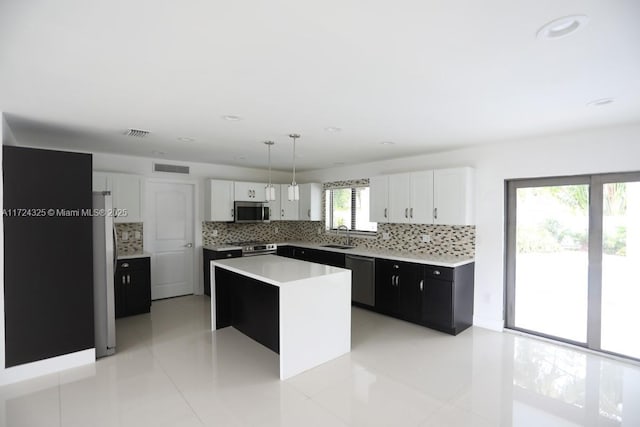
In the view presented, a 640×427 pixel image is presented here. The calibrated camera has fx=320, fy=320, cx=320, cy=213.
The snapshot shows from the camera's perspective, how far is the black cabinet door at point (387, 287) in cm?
460

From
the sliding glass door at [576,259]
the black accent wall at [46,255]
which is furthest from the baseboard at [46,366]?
the sliding glass door at [576,259]

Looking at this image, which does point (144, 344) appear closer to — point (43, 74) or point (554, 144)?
point (43, 74)

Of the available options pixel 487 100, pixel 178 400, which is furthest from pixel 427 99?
pixel 178 400

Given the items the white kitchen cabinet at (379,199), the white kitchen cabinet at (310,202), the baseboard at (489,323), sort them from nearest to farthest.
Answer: the baseboard at (489,323), the white kitchen cabinet at (379,199), the white kitchen cabinet at (310,202)

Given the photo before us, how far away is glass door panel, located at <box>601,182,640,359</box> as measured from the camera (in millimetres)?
3336

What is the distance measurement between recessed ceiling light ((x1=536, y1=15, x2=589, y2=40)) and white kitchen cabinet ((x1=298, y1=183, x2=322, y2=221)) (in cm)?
500

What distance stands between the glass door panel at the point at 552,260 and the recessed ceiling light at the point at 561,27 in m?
2.81

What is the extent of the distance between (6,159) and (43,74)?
4.45ft

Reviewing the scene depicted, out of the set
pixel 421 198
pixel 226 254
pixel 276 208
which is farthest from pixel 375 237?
pixel 226 254

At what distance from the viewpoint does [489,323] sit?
4.26 meters

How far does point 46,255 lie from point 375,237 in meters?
4.47

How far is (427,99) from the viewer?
8.36ft

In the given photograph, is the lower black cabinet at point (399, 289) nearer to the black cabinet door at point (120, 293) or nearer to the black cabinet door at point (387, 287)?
the black cabinet door at point (387, 287)

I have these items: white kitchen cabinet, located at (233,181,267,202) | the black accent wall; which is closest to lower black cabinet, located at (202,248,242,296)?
white kitchen cabinet, located at (233,181,267,202)
